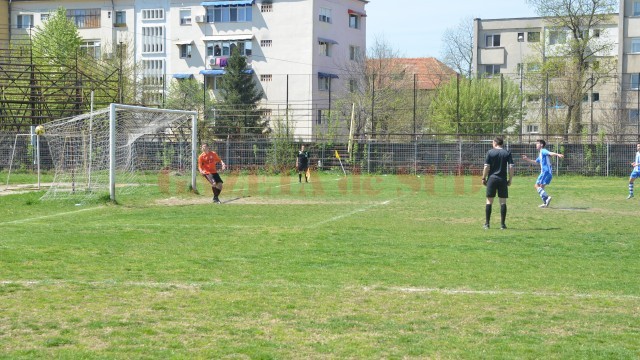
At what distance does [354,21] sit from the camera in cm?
7744

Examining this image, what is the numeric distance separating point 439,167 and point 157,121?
19454 mm

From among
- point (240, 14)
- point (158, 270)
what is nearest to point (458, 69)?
point (240, 14)

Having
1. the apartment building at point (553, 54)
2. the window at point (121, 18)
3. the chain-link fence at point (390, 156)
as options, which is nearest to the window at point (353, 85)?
the apartment building at point (553, 54)

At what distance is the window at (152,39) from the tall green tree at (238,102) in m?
12.2

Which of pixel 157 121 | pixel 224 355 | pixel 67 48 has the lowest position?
pixel 224 355

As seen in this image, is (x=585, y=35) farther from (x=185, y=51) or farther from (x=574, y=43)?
(x=185, y=51)

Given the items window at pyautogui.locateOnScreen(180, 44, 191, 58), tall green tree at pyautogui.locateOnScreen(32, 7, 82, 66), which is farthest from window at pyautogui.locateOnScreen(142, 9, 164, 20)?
tall green tree at pyautogui.locateOnScreen(32, 7, 82, 66)

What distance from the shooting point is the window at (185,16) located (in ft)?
247

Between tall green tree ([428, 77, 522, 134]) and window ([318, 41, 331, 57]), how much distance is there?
14.1m

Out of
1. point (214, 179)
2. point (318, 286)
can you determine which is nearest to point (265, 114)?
point (214, 179)

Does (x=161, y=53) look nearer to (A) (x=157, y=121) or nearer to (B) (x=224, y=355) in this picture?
(A) (x=157, y=121)

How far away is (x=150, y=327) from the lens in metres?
8.08

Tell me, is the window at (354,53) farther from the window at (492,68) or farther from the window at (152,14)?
the window at (152,14)

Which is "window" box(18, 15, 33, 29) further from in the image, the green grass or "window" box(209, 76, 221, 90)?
Answer: the green grass
